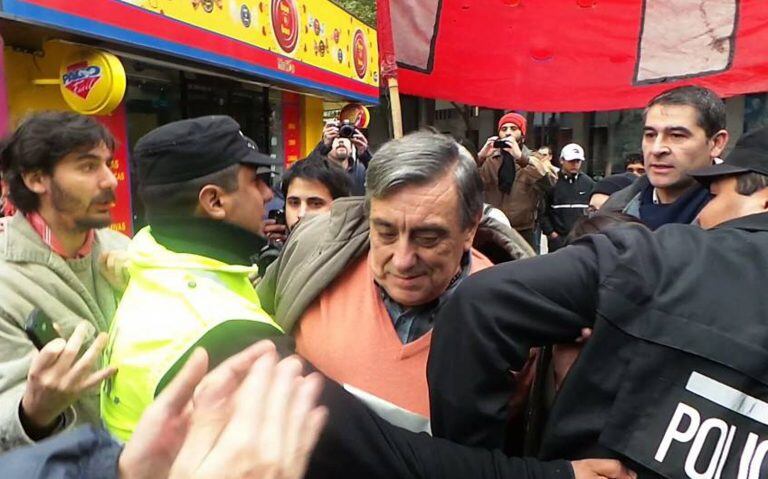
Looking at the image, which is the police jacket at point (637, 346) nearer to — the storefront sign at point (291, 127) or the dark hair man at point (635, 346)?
the dark hair man at point (635, 346)

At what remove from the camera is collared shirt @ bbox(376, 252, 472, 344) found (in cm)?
141

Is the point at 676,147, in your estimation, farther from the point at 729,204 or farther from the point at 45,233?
the point at 45,233

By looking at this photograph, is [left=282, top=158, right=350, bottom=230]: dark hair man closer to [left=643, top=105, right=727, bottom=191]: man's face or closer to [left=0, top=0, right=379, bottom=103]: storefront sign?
[left=643, top=105, right=727, bottom=191]: man's face

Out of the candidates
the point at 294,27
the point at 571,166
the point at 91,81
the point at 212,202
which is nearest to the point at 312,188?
the point at 212,202

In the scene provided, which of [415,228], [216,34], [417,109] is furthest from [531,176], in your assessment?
[417,109]

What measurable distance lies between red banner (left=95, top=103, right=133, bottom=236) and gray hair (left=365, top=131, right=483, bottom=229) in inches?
176

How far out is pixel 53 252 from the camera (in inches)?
62.8

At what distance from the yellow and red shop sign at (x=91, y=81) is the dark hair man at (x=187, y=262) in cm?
318

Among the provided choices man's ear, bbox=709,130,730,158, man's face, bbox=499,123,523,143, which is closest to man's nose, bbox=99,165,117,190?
man's ear, bbox=709,130,730,158

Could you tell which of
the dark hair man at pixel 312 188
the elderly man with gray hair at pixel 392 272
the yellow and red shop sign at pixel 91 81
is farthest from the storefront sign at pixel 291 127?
the elderly man with gray hair at pixel 392 272

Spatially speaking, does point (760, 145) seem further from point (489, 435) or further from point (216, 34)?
point (216, 34)

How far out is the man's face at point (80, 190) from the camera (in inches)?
65.8

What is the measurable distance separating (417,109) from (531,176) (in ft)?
38.7

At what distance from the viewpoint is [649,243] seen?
0.94 metres
